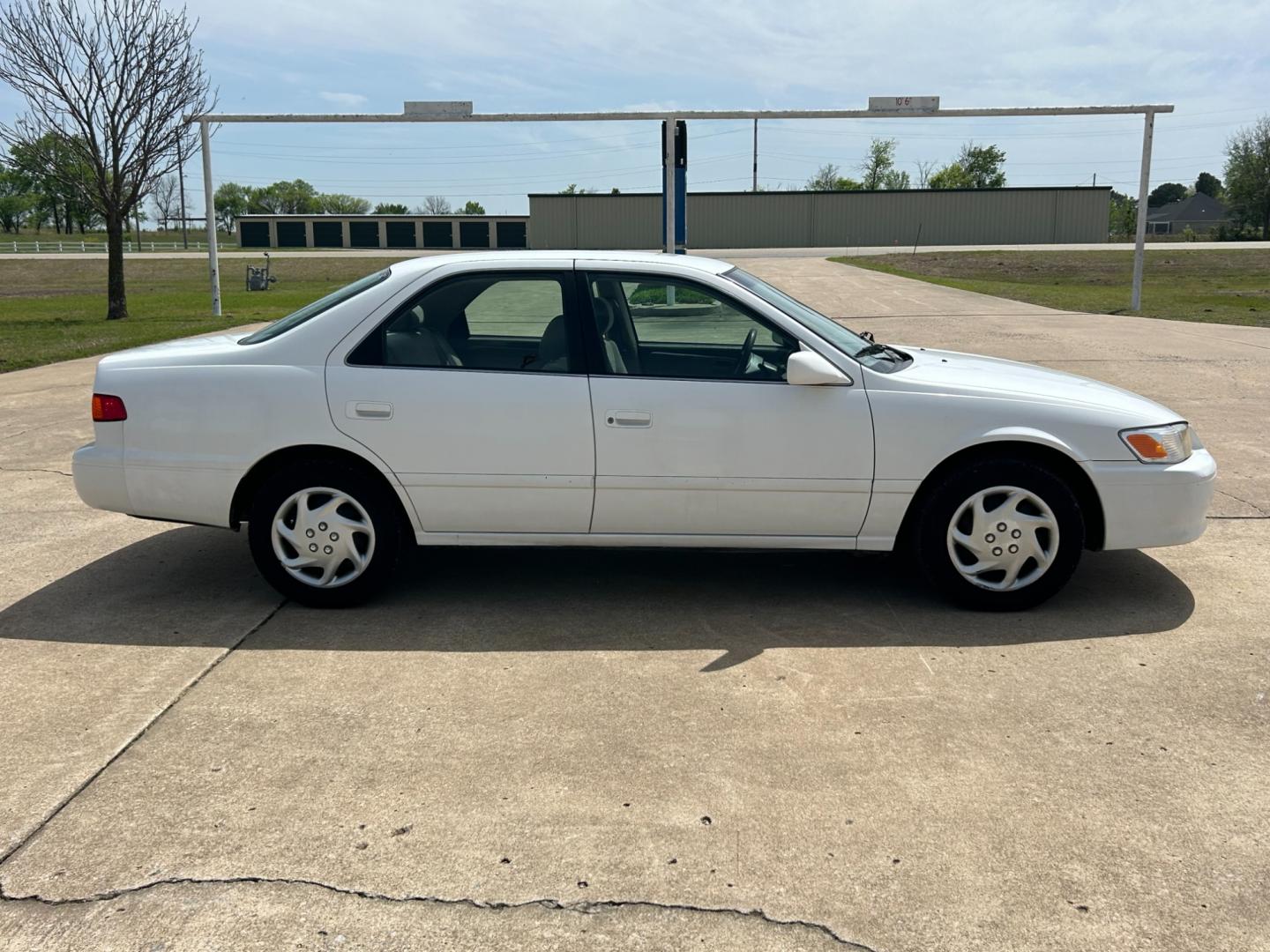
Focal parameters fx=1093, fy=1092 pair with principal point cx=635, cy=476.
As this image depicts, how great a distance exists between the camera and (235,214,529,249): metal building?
84.6 meters

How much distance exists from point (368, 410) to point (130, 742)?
166cm

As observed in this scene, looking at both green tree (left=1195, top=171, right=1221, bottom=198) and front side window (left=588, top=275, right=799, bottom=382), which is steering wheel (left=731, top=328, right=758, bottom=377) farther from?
green tree (left=1195, top=171, right=1221, bottom=198)

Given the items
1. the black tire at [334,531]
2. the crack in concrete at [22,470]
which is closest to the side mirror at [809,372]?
the black tire at [334,531]

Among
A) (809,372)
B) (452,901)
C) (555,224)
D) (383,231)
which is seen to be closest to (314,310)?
Result: (809,372)

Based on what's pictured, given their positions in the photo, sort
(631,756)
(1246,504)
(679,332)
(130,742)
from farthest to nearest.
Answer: (1246,504), (679,332), (130,742), (631,756)

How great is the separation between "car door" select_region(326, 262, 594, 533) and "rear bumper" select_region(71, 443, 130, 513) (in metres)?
1.04

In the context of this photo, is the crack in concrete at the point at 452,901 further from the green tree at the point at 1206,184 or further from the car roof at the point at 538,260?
the green tree at the point at 1206,184

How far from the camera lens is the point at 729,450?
460 cm

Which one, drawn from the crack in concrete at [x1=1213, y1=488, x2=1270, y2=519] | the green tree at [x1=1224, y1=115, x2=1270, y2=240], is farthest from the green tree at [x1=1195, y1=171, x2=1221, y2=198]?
the crack in concrete at [x1=1213, y1=488, x2=1270, y2=519]

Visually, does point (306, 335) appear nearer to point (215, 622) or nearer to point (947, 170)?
point (215, 622)

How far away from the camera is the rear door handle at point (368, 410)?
4.66 m

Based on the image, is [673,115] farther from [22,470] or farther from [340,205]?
[340,205]

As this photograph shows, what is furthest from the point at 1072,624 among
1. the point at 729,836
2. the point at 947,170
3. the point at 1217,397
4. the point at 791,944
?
the point at 947,170

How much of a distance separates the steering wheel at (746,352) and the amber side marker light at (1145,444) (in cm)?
163
